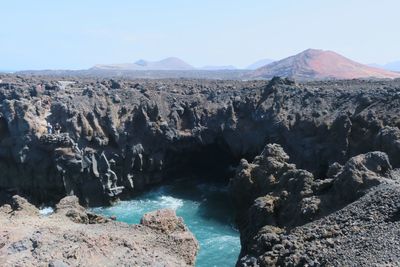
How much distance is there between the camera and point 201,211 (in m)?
49.9

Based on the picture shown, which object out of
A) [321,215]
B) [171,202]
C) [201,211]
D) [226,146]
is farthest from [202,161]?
[321,215]

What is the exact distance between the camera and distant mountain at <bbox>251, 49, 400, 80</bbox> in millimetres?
144875

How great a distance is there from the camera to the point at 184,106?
6209 centimetres

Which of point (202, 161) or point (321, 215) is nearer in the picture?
point (321, 215)

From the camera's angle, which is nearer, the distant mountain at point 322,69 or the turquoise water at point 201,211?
the turquoise water at point 201,211

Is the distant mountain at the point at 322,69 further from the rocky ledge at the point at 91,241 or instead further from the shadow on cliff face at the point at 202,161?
the rocky ledge at the point at 91,241

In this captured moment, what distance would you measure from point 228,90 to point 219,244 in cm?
2880

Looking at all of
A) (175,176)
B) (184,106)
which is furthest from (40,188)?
(184,106)

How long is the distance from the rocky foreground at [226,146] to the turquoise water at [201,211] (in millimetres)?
2090

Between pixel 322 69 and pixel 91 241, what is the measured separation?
14242cm

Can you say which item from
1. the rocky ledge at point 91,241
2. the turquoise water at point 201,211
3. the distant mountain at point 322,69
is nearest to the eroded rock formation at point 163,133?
the turquoise water at point 201,211

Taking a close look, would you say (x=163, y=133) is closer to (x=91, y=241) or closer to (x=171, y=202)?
(x=171, y=202)

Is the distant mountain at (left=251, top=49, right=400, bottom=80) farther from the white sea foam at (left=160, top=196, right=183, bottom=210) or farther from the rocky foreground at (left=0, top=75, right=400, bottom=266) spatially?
the white sea foam at (left=160, top=196, right=183, bottom=210)

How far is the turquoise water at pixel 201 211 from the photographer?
40125 mm
